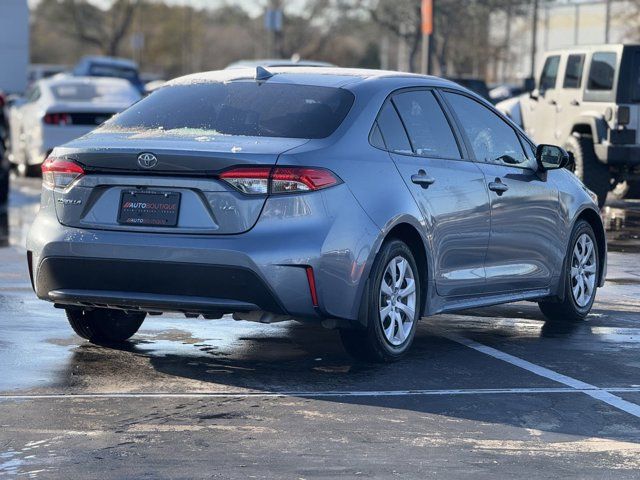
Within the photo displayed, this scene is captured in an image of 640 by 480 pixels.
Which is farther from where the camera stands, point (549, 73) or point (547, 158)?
point (549, 73)

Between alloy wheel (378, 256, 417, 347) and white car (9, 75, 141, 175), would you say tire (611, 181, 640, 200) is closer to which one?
white car (9, 75, 141, 175)

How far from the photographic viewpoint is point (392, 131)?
842 centimetres

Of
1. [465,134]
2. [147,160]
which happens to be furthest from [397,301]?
[147,160]

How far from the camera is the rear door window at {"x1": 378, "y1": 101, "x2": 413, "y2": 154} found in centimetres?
833

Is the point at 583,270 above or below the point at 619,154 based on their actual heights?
above

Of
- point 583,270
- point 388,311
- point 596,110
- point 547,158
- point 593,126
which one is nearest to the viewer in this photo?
point 388,311

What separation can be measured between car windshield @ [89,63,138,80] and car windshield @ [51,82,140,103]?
17.6 metres

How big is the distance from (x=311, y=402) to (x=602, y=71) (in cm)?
1266

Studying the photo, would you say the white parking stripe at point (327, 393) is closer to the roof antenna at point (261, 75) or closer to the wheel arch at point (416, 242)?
the wheel arch at point (416, 242)

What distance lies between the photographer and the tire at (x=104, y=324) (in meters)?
8.59

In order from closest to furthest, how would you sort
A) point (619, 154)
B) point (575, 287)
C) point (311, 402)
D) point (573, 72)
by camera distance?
point (311, 402) → point (575, 287) → point (619, 154) → point (573, 72)

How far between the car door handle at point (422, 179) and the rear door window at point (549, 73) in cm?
1217

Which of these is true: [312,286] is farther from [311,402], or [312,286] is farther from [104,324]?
[104,324]

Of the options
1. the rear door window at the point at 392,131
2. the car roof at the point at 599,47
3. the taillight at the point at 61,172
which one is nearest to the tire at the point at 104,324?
the taillight at the point at 61,172
